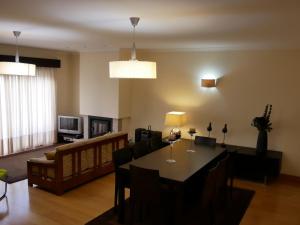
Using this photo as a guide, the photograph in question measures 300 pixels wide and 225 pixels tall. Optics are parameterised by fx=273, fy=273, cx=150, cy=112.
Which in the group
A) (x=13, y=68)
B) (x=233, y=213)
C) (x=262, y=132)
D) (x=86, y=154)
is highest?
(x=13, y=68)

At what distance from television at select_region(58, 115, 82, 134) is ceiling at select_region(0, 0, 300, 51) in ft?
11.5

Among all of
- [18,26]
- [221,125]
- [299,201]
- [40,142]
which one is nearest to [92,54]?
[40,142]

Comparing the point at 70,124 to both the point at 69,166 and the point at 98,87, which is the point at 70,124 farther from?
the point at 69,166

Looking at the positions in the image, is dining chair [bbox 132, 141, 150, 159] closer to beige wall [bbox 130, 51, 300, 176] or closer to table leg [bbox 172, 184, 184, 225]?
table leg [bbox 172, 184, 184, 225]

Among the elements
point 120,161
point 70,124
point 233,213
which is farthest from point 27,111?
point 233,213

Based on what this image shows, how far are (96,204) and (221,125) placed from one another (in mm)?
3173

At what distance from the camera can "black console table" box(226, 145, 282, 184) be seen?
5.04 metres

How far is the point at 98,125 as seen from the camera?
723cm

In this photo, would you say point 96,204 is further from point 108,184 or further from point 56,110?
point 56,110

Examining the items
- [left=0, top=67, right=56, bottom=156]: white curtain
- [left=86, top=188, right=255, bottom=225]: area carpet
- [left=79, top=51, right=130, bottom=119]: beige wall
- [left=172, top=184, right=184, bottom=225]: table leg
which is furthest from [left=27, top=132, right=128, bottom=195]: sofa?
[left=0, top=67, right=56, bottom=156]: white curtain

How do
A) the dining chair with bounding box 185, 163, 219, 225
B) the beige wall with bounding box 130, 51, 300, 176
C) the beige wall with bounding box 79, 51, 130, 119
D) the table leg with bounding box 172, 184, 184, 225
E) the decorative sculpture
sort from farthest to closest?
1. the beige wall with bounding box 79, 51, 130, 119
2. the beige wall with bounding box 130, 51, 300, 176
3. the decorative sculpture
4. the dining chair with bounding box 185, 163, 219, 225
5. the table leg with bounding box 172, 184, 184, 225

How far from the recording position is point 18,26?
379cm

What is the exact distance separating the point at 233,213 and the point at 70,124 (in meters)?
5.01

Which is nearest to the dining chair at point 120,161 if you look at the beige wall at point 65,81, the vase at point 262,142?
the vase at point 262,142
